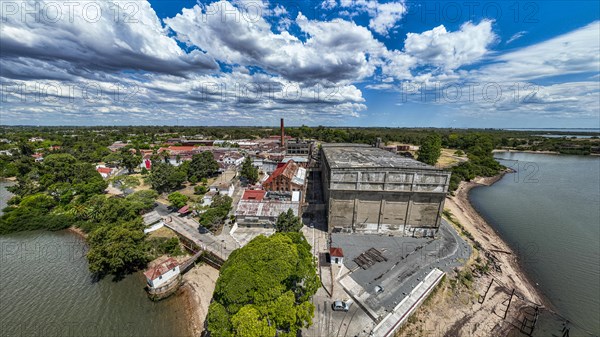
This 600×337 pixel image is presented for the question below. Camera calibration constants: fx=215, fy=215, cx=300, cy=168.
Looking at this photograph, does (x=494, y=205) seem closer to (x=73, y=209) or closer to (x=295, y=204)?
(x=295, y=204)

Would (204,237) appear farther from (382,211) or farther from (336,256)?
(382,211)

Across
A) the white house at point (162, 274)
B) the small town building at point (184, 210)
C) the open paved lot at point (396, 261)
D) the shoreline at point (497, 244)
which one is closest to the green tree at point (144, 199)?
the small town building at point (184, 210)

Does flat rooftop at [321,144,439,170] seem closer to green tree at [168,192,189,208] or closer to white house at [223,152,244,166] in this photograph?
green tree at [168,192,189,208]

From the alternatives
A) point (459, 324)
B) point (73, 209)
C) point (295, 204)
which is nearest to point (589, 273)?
point (459, 324)

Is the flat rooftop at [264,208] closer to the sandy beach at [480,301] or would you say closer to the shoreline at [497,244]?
the sandy beach at [480,301]

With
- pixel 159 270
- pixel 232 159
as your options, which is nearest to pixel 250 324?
pixel 159 270
